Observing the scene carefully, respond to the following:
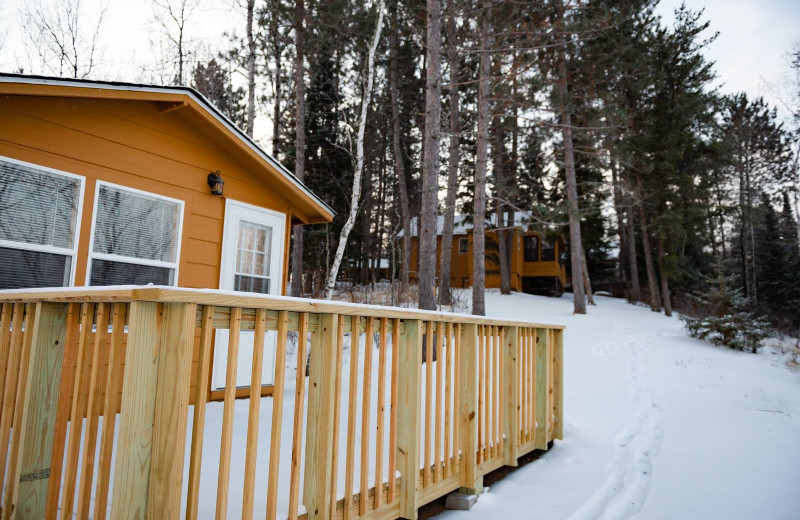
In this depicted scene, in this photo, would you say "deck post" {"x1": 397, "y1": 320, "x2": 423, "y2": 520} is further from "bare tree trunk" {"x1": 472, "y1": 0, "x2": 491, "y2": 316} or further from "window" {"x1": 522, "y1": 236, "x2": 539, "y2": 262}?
"window" {"x1": 522, "y1": 236, "x2": 539, "y2": 262}

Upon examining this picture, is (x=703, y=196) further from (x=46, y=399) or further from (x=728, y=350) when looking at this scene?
(x=46, y=399)

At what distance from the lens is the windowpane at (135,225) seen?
4.38 m

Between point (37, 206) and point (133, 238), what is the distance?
2.71ft

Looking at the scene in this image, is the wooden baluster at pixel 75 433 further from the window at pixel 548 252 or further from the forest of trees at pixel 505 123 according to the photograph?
the window at pixel 548 252

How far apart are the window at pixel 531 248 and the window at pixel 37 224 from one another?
22142 millimetres

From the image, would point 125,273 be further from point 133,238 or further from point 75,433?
point 75,433

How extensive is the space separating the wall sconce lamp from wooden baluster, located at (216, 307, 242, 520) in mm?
4001

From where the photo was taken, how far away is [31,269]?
12.8 ft

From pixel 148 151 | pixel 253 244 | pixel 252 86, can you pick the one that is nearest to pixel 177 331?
pixel 148 151

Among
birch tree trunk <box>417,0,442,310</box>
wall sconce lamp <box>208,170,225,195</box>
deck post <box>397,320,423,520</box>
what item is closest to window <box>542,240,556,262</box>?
birch tree trunk <box>417,0,442,310</box>

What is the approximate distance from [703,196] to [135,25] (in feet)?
63.8

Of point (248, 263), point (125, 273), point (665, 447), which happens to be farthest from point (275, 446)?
point (248, 263)

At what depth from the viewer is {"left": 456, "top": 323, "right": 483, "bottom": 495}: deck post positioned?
3.04 m

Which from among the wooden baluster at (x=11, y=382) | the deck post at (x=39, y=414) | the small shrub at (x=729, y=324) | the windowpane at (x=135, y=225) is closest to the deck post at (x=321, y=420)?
the deck post at (x=39, y=414)
